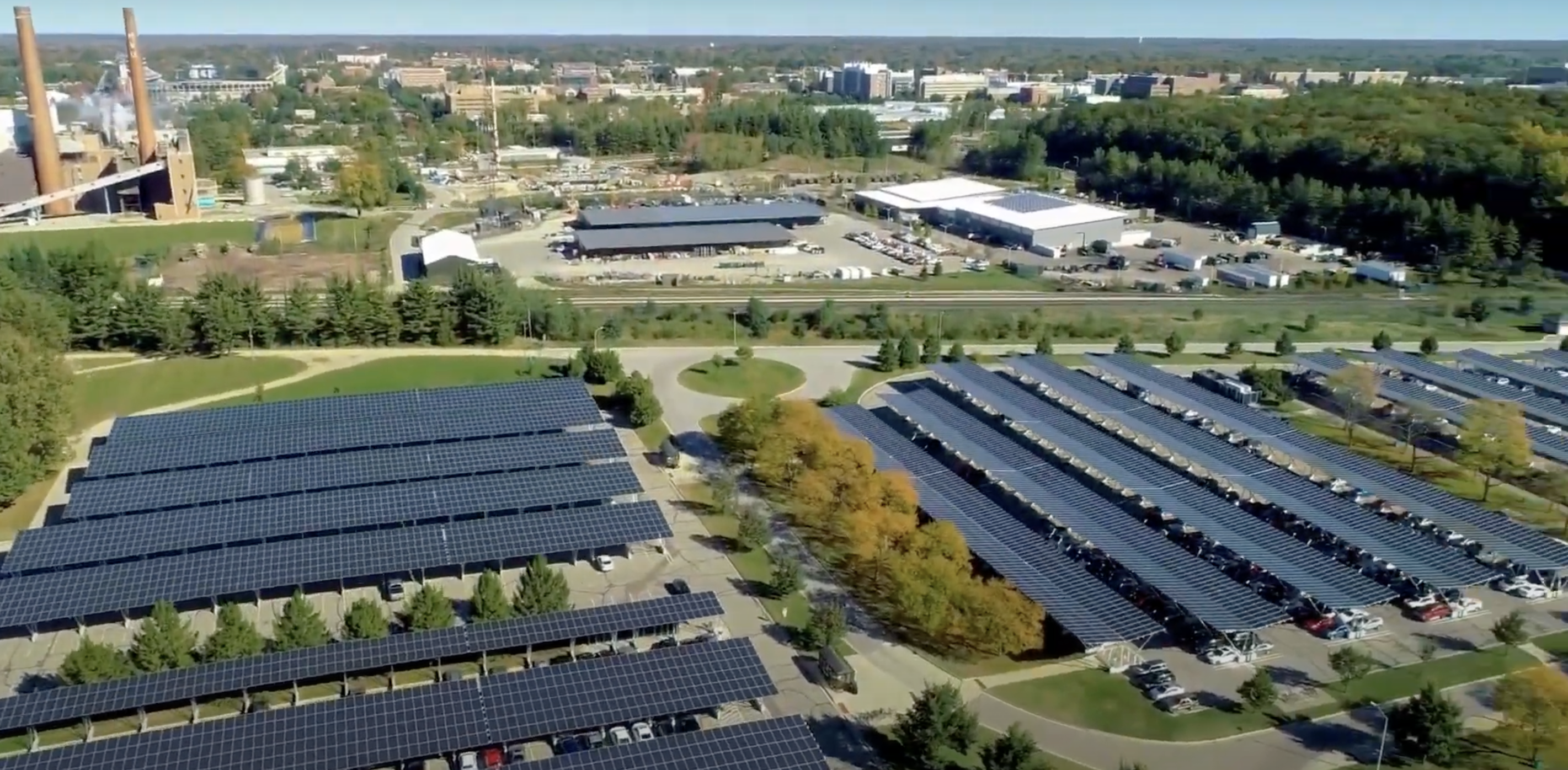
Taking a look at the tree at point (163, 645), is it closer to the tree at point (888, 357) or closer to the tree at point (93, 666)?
the tree at point (93, 666)

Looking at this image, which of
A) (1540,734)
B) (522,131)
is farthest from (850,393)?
(522,131)

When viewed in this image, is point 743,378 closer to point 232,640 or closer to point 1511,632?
point 232,640

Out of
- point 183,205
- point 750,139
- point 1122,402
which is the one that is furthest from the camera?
point 750,139

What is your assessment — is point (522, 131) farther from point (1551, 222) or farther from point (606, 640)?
point (606, 640)

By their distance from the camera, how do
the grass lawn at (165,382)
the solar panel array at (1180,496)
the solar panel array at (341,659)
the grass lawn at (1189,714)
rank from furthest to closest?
1. the grass lawn at (165,382)
2. the solar panel array at (1180,496)
3. the grass lawn at (1189,714)
4. the solar panel array at (341,659)

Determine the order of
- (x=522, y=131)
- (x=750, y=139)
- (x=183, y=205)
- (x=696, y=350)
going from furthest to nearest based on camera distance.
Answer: (x=522, y=131) → (x=750, y=139) → (x=183, y=205) → (x=696, y=350)

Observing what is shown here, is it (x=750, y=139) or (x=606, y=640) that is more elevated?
(x=750, y=139)

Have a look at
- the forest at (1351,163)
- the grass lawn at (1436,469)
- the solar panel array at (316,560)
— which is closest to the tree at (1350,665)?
the grass lawn at (1436,469)

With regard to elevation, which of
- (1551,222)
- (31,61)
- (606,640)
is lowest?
(606,640)
